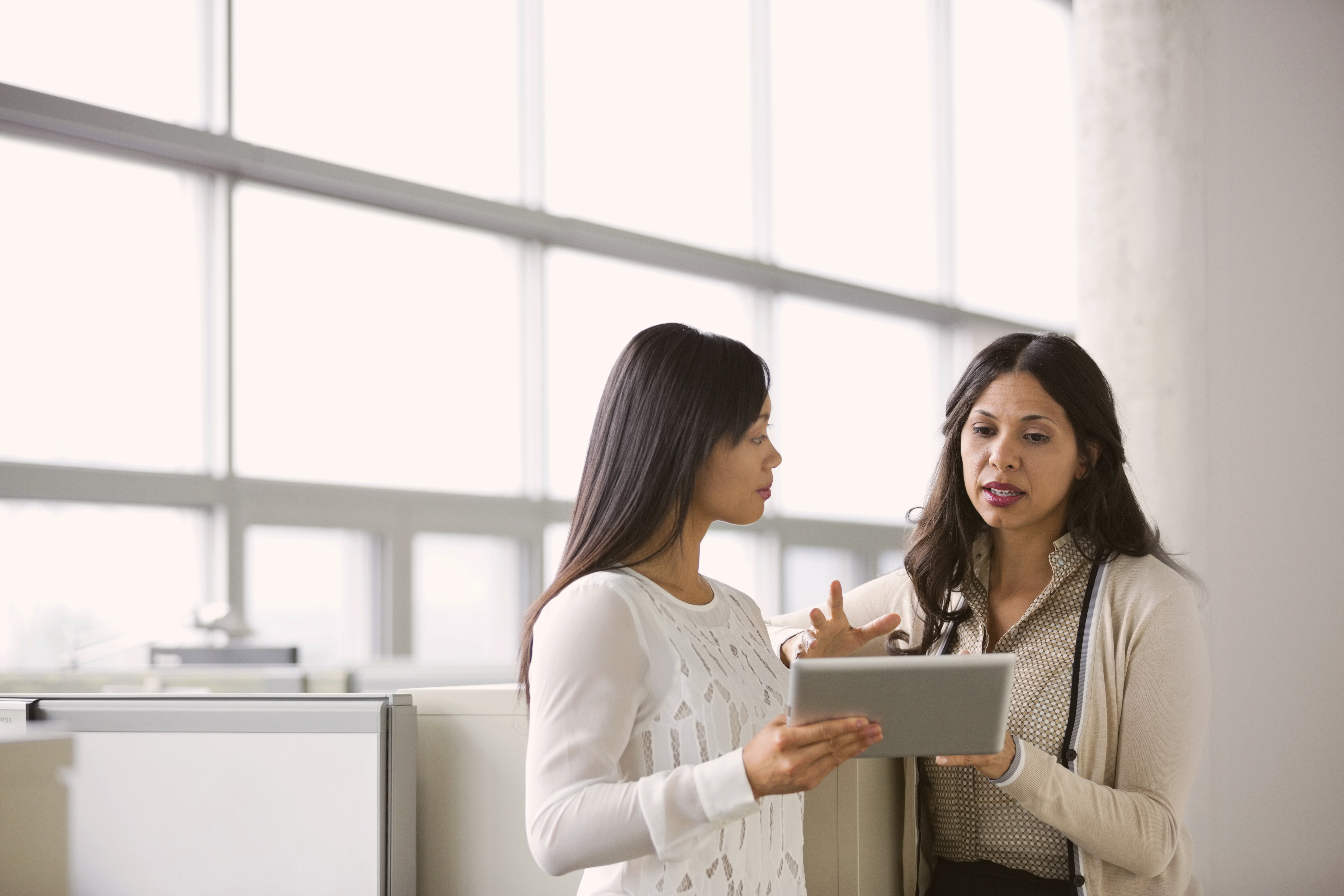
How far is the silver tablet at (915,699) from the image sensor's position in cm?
136

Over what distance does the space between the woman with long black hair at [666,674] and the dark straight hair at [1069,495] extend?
54cm

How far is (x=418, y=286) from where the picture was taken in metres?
6.85

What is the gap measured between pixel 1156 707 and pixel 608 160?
610cm

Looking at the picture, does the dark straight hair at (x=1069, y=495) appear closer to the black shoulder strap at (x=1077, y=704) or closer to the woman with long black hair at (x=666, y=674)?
the black shoulder strap at (x=1077, y=704)

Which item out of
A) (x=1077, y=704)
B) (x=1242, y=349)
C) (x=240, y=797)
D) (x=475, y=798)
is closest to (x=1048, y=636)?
(x=1077, y=704)

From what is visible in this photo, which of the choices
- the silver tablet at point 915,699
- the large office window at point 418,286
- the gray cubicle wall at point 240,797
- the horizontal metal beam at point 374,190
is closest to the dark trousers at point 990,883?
the silver tablet at point 915,699

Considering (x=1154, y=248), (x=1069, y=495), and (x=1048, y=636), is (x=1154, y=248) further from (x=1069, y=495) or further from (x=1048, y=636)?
(x=1048, y=636)

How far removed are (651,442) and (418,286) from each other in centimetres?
552

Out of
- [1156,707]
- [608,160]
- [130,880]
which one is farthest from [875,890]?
[608,160]

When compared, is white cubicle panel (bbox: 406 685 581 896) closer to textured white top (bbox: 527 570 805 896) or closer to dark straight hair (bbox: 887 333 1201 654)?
textured white top (bbox: 527 570 805 896)

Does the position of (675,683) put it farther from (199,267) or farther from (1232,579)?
(199,267)

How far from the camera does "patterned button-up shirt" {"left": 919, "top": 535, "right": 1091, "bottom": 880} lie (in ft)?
6.33

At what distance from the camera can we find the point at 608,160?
7504 mm

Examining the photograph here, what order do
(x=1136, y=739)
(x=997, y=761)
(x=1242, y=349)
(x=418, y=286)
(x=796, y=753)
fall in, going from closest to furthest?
(x=796, y=753) → (x=997, y=761) → (x=1136, y=739) → (x=1242, y=349) → (x=418, y=286)
